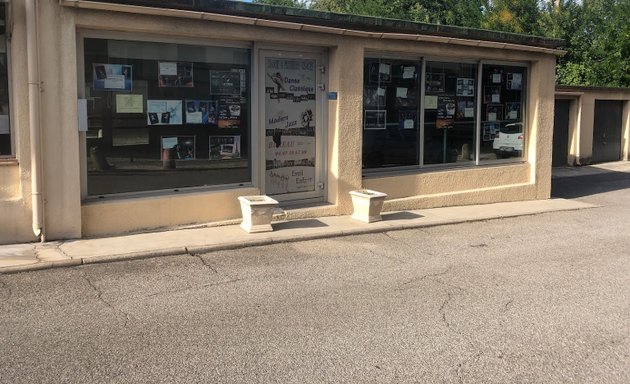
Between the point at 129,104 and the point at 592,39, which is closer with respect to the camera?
the point at 129,104

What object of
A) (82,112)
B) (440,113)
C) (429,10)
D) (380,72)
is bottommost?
(82,112)

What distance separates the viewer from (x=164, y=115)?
834cm

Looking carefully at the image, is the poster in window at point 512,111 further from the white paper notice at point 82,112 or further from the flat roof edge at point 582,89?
the white paper notice at point 82,112

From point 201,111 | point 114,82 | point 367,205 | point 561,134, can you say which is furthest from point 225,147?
point 561,134

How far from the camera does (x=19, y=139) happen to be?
7238 millimetres

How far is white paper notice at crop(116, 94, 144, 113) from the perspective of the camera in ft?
26.1

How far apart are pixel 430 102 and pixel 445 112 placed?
443mm

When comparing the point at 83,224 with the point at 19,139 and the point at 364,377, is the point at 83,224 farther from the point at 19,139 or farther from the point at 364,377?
the point at 364,377

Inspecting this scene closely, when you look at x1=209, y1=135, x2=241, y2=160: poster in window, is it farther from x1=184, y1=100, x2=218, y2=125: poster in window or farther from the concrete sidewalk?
the concrete sidewalk

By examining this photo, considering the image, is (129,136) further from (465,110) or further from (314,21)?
(465,110)

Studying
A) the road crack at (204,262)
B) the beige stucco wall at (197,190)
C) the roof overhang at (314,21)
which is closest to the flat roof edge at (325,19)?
the roof overhang at (314,21)

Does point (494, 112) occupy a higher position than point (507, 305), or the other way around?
point (494, 112)

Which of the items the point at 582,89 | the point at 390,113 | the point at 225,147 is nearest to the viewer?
the point at 225,147

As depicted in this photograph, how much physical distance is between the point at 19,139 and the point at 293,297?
3.96 m
